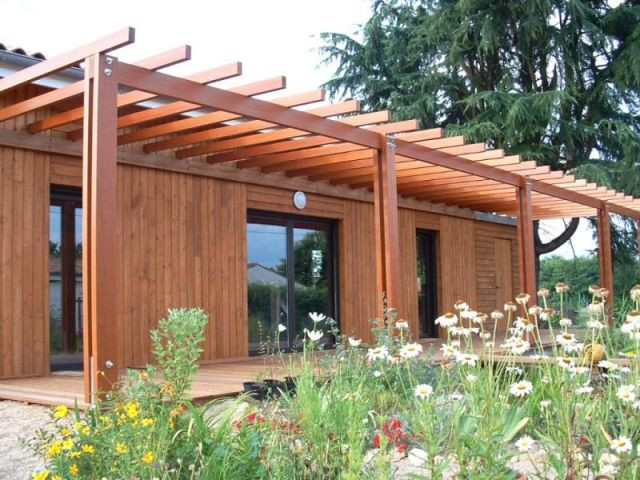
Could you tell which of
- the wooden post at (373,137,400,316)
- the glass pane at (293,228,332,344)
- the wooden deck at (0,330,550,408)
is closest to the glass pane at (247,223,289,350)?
the glass pane at (293,228,332,344)

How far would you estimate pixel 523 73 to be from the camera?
16.5 meters

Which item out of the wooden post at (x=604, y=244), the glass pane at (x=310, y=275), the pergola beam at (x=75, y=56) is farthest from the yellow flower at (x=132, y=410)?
the wooden post at (x=604, y=244)

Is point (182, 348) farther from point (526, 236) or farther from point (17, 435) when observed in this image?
point (526, 236)

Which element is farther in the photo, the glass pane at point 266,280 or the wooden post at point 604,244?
A: the wooden post at point 604,244

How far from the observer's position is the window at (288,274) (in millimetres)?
8273

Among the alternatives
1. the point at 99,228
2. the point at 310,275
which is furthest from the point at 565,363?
the point at 310,275

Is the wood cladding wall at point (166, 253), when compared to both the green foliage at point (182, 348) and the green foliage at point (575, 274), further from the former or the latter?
the green foliage at point (575, 274)

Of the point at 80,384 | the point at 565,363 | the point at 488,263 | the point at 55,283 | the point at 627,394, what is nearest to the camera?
the point at 627,394

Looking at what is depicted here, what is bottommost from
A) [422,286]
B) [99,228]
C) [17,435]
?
[17,435]

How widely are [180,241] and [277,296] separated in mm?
1613

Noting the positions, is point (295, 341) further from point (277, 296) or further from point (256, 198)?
point (256, 198)

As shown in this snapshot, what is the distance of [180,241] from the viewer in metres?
7.38

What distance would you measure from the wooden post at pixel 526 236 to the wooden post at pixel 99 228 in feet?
20.2

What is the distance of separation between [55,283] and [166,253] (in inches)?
46.6
